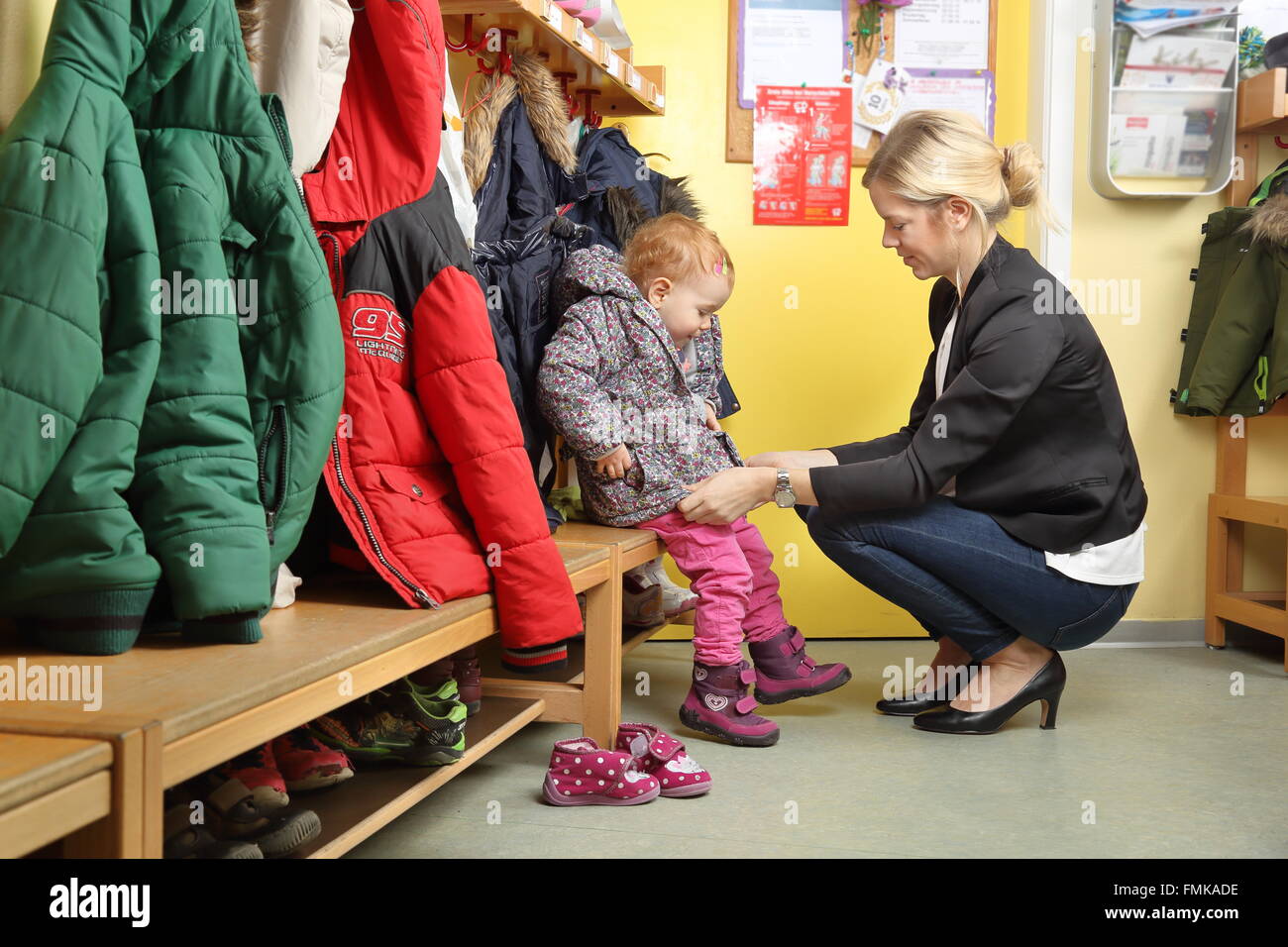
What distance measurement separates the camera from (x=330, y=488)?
140 cm

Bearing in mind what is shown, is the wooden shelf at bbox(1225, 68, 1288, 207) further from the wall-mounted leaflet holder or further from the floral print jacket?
the floral print jacket

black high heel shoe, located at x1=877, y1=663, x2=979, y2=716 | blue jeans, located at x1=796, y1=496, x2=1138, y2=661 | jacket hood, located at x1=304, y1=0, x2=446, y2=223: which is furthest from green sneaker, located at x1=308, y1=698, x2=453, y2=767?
black high heel shoe, located at x1=877, y1=663, x2=979, y2=716

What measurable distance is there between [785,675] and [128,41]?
5.41 feet

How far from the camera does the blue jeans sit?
2.15 meters

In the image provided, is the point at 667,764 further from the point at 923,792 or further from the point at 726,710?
the point at 923,792

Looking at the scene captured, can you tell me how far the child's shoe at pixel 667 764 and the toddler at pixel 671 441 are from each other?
23 cm

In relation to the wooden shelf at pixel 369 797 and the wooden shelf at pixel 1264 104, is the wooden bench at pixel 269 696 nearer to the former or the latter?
the wooden shelf at pixel 369 797

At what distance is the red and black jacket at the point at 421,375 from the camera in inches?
57.3

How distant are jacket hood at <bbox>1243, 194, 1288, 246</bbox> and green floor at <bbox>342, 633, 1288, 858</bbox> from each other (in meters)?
1.16

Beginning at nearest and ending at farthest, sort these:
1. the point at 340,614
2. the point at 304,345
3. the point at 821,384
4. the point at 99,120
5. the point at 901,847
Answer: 1. the point at 99,120
2. the point at 304,345
3. the point at 340,614
4. the point at 901,847
5. the point at 821,384

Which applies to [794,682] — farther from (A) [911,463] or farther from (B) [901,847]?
(B) [901,847]

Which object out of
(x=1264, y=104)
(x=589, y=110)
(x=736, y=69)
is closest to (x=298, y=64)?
(x=589, y=110)
